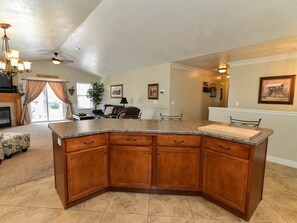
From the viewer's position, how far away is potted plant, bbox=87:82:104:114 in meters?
8.80

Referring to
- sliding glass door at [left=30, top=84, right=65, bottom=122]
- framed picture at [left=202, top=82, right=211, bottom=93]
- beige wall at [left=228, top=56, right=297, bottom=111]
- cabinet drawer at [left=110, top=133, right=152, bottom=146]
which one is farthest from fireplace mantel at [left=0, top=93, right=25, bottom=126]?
beige wall at [left=228, top=56, right=297, bottom=111]

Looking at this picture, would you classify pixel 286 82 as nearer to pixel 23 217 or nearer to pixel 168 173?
pixel 168 173

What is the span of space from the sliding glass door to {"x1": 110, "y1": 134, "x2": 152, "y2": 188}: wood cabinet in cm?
774

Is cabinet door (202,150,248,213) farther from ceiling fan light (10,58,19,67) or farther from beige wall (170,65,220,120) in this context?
ceiling fan light (10,58,19,67)

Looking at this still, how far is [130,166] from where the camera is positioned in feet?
7.25

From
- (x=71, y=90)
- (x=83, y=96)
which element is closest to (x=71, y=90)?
(x=71, y=90)

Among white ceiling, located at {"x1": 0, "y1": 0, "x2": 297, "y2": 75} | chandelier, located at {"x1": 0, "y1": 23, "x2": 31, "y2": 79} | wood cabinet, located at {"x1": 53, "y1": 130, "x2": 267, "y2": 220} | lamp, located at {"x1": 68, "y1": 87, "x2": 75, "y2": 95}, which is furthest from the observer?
lamp, located at {"x1": 68, "y1": 87, "x2": 75, "y2": 95}

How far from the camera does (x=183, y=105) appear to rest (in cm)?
593

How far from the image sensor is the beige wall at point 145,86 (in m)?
5.59

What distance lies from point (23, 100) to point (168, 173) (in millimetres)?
8220

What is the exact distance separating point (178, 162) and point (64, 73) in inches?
336

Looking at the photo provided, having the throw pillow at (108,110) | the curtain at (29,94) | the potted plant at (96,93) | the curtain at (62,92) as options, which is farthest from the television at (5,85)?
the throw pillow at (108,110)

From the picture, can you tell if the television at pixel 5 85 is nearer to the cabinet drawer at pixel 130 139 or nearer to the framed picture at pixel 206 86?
the cabinet drawer at pixel 130 139

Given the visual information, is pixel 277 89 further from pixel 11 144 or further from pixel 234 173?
pixel 11 144
